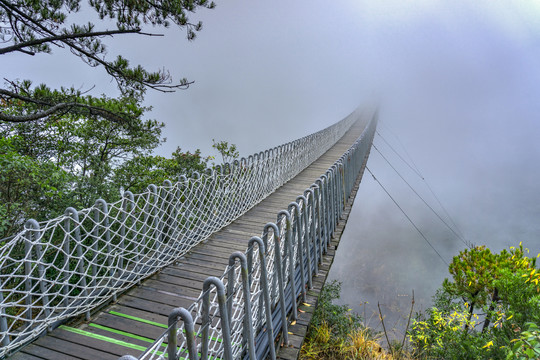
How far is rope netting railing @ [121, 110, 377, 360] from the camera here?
4.43 feet

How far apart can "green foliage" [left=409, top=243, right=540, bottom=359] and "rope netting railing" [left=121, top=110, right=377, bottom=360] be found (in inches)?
53.7

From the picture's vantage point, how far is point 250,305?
1.69 meters

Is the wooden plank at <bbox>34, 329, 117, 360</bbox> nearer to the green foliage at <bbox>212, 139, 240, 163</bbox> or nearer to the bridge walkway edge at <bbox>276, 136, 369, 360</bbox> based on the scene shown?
the bridge walkway edge at <bbox>276, 136, 369, 360</bbox>

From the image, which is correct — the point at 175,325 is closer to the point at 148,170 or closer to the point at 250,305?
the point at 250,305

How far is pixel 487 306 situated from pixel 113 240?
4.05 metres

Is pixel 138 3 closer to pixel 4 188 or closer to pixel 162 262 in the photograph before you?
pixel 4 188

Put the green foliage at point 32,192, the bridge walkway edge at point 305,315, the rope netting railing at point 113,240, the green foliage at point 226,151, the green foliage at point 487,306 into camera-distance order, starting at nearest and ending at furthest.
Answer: the rope netting railing at point 113,240 → the bridge walkway edge at point 305,315 → the green foliage at point 487,306 → the green foliage at point 32,192 → the green foliage at point 226,151

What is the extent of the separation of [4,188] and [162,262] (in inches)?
86.2

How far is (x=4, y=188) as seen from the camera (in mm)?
3672

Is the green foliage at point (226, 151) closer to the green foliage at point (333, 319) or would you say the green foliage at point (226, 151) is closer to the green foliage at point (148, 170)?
the green foliage at point (148, 170)

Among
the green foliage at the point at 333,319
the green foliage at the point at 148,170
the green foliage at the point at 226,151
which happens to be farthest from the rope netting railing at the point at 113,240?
the green foliage at the point at 226,151

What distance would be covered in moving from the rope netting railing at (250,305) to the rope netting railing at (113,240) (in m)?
0.68

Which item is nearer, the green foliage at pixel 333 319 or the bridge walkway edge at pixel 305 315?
the bridge walkway edge at pixel 305 315

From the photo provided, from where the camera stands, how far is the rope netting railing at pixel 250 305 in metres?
1.35
